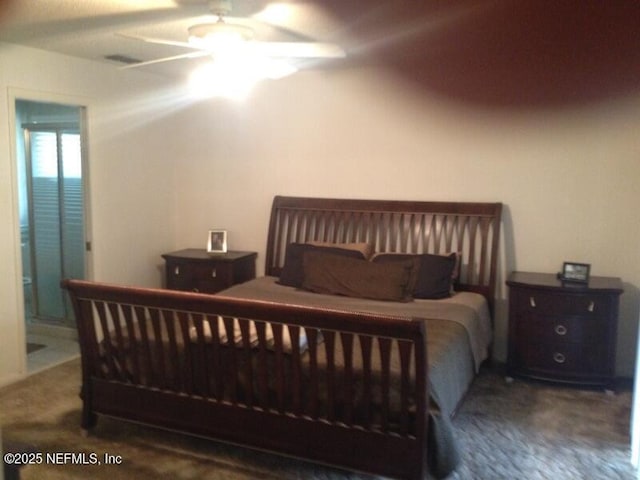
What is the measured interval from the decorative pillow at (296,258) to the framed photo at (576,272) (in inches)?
55.2

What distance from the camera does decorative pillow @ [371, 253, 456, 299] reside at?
3973 millimetres

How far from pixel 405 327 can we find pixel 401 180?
2.35 m

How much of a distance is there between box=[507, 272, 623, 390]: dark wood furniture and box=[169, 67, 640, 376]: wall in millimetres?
361

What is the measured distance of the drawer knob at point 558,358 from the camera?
379 cm

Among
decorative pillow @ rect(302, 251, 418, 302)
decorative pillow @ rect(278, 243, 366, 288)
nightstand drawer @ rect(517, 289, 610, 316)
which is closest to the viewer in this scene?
nightstand drawer @ rect(517, 289, 610, 316)

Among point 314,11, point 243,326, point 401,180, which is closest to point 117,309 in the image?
point 243,326

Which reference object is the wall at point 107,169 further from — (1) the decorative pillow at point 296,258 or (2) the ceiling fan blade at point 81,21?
(1) the decorative pillow at point 296,258

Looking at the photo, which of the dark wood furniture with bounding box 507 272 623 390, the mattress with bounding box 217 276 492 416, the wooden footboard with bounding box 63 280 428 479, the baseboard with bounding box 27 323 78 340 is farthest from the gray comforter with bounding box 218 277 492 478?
the baseboard with bounding box 27 323 78 340

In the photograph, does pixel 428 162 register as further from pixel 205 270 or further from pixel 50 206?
pixel 50 206

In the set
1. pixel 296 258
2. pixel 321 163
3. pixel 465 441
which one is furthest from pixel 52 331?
pixel 465 441

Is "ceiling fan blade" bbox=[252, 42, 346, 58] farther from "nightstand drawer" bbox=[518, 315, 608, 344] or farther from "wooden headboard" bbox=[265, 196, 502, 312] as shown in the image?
"nightstand drawer" bbox=[518, 315, 608, 344]

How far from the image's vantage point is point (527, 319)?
383cm

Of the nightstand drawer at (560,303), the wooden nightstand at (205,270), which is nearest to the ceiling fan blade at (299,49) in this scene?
the wooden nightstand at (205,270)

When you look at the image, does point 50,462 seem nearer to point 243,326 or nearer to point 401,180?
point 243,326
